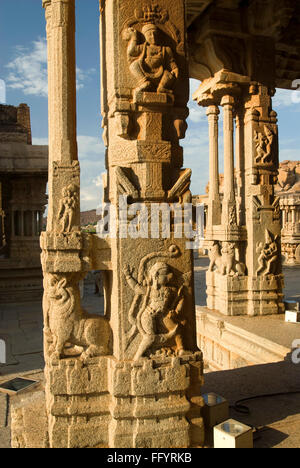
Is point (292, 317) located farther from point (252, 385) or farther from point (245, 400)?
point (245, 400)

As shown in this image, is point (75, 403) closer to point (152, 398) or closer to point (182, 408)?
point (152, 398)

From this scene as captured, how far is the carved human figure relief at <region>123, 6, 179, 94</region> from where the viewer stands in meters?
3.47

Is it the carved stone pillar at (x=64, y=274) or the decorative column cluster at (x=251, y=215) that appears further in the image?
the decorative column cluster at (x=251, y=215)

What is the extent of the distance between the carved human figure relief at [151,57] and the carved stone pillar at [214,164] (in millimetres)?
5236

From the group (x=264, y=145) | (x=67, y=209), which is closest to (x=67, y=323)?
(x=67, y=209)

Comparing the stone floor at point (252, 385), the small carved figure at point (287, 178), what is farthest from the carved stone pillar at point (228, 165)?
the small carved figure at point (287, 178)

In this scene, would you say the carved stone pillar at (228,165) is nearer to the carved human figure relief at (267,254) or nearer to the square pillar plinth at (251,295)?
the carved human figure relief at (267,254)

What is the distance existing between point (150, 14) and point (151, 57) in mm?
409

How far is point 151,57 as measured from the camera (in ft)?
11.5

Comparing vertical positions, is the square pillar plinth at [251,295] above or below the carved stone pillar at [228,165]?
below

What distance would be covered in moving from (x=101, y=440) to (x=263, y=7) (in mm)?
7879

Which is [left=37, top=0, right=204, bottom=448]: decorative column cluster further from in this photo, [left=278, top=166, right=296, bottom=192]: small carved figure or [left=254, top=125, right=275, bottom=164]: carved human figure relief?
[left=278, top=166, right=296, bottom=192]: small carved figure

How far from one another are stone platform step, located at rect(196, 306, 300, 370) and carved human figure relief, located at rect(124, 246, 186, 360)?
3.09m

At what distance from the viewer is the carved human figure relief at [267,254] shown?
25.3ft
